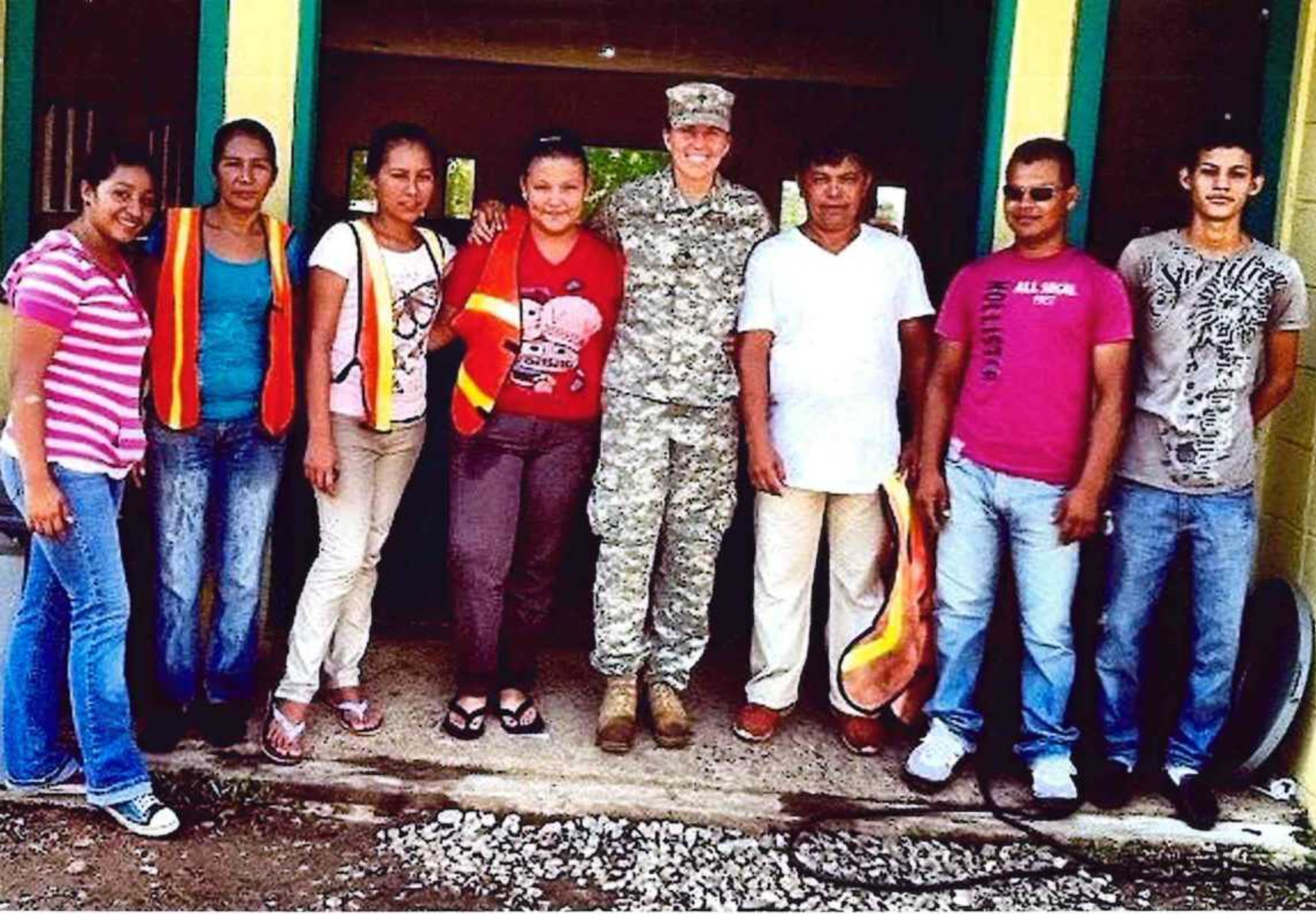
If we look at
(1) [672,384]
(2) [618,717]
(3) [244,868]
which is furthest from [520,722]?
(1) [672,384]

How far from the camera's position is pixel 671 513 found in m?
4.09

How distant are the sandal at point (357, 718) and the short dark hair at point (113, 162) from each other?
1.43m

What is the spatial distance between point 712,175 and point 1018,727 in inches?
67.2

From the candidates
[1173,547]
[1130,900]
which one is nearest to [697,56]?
[1173,547]

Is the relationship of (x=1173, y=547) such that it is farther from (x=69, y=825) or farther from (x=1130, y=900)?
(x=69, y=825)

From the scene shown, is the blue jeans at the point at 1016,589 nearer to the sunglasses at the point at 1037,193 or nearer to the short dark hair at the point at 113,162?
the sunglasses at the point at 1037,193

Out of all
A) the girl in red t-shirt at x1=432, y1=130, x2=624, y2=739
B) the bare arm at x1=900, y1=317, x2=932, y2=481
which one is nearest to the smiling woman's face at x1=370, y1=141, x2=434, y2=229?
the girl in red t-shirt at x1=432, y1=130, x2=624, y2=739

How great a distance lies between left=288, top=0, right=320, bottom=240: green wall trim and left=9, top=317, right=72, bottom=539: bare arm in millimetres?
1038

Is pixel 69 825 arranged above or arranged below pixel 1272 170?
below

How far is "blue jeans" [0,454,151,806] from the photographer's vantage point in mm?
3463

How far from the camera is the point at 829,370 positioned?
4008 mm

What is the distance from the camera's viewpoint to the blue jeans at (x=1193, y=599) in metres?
3.91

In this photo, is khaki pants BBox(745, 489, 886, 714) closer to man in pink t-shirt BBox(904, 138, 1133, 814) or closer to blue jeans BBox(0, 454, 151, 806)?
man in pink t-shirt BBox(904, 138, 1133, 814)

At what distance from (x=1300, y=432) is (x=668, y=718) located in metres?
1.82
